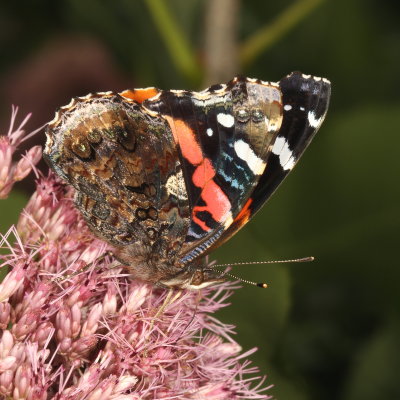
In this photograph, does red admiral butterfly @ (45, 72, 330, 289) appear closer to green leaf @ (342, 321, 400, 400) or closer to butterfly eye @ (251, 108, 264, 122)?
butterfly eye @ (251, 108, 264, 122)

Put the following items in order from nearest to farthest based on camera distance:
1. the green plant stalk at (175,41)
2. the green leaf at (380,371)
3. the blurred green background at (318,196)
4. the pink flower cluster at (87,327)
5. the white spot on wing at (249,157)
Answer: the pink flower cluster at (87,327) → the white spot on wing at (249,157) → the blurred green background at (318,196) → the green leaf at (380,371) → the green plant stalk at (175,41)

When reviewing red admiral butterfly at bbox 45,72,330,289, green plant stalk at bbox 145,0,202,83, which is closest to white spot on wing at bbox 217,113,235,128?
red admiral butterfly at bbox 45,72,330,289

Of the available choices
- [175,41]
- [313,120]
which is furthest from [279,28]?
[313,120]

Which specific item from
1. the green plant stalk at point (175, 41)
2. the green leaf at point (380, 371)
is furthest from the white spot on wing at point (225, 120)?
the green leaf at point (380, 371)

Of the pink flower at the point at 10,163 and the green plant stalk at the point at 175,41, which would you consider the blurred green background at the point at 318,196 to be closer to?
the green plant stalk at the point at 175,41

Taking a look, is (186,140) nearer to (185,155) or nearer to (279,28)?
(185,155)

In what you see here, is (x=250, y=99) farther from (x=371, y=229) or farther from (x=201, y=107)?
(x=371, y=229)

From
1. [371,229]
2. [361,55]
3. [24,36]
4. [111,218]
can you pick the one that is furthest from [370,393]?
[24,36]
